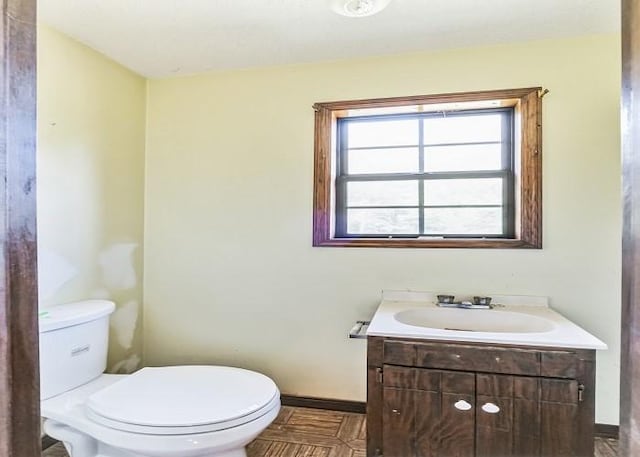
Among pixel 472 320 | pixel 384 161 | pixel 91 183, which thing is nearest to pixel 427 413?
pixel 472 320

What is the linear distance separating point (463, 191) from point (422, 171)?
25cm

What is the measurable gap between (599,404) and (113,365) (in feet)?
8.45

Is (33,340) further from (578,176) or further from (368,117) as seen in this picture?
(578,176)

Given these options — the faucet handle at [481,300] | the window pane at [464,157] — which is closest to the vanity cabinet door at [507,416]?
the faucet handle at [481,300]

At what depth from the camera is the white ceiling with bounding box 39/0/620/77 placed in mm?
1669

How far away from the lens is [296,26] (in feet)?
6.04

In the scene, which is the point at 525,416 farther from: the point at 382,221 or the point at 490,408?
the point at 382,221

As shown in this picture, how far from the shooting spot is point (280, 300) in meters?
2.26

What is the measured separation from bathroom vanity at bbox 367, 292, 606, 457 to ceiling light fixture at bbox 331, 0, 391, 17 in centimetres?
133

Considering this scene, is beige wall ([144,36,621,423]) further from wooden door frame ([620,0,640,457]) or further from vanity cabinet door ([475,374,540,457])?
wooden door frame ([620,0,640,457])

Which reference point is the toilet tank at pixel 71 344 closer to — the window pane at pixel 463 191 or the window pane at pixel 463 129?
the window pane at pixel 463 191

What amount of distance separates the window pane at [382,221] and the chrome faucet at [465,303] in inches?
16.7

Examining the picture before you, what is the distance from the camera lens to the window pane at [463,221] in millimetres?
2129

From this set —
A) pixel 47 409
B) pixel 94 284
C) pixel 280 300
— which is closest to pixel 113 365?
pixel 94 284
